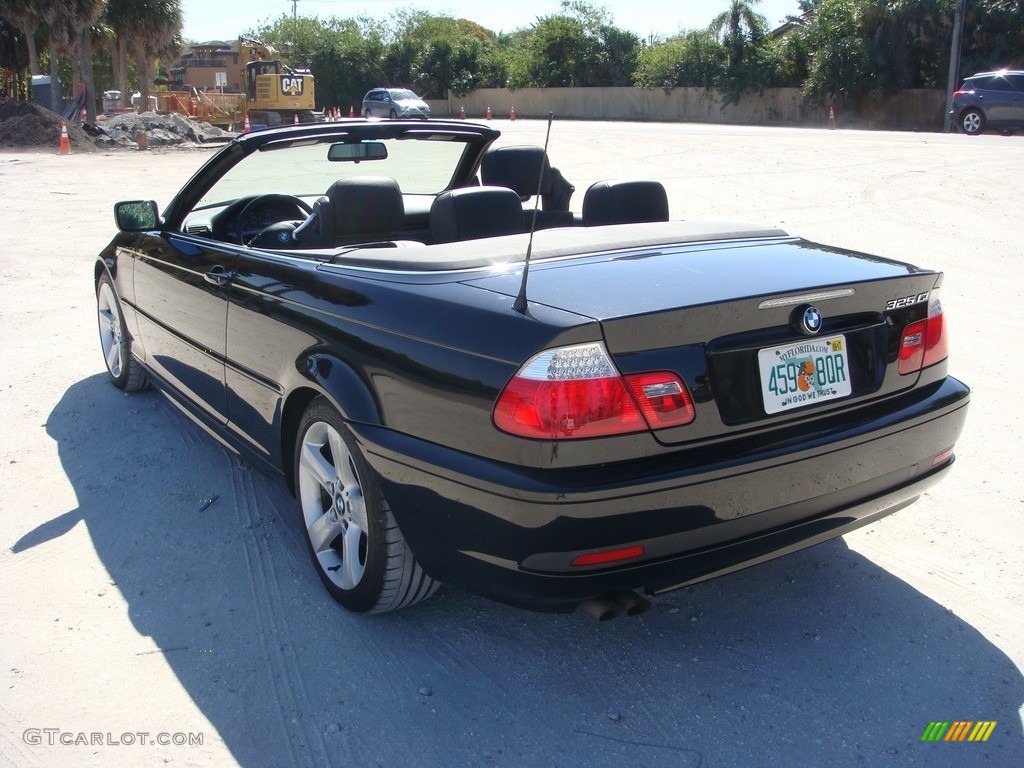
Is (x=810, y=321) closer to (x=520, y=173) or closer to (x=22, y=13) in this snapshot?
(x=520, y=173)

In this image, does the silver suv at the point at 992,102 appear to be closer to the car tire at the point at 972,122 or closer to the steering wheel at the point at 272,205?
the car tire at the point at 972,122

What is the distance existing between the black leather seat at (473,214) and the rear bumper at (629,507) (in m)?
1.18

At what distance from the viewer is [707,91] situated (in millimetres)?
50094

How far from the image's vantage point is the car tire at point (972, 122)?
2645 centimetres

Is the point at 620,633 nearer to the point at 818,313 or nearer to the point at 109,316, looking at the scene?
the point at 818,313

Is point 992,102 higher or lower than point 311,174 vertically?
higher

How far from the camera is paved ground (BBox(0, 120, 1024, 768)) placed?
259cm

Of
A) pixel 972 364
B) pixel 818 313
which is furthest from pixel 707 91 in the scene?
pixel 818 313

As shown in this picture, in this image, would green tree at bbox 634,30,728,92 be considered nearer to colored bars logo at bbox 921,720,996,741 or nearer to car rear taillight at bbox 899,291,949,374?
car rear taillight at bbox 899,291,949,374

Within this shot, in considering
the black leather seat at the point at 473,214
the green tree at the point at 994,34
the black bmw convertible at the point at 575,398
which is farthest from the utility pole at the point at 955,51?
the black bmw convertible at the point at 575,398

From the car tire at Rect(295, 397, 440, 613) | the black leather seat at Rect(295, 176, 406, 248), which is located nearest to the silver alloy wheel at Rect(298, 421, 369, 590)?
the car tire at Rect(295, 397, 440, 613)

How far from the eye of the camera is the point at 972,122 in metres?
26.8

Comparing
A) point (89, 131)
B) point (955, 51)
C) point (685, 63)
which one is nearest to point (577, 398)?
point (89, 131)

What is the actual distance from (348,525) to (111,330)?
316 cm
